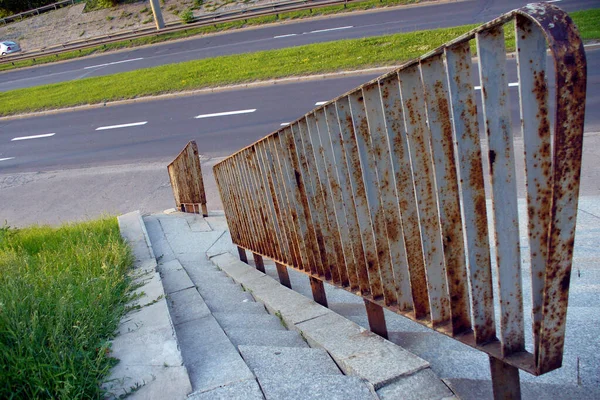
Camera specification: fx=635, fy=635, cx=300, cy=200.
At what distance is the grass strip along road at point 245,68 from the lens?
645 inches

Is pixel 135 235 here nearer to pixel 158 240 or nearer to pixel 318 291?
pixel 158 240

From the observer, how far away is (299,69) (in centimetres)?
1767

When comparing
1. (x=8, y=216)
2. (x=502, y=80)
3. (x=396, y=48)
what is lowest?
(x=8, y=216)

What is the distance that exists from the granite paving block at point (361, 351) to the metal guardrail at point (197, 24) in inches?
949

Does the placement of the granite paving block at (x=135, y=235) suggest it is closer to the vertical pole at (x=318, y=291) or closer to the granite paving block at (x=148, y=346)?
the vertical pole at (x=318, y=291)

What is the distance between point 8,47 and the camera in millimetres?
39250

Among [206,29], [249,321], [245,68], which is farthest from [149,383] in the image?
[206,29]

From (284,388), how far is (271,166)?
6.39 feet

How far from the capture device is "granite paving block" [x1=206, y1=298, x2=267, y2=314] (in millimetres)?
4609

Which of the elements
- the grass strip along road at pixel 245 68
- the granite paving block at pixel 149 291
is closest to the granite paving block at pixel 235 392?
the granite paving block at pixel 149 291

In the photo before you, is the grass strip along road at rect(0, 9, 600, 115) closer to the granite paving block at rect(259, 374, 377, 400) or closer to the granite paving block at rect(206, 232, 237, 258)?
the granite paving block at rect(206, 232, 237, 258)

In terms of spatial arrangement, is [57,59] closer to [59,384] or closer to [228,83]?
[228,83]

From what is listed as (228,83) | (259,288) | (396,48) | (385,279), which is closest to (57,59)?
(228,83)

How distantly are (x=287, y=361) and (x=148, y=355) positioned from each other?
71cm
